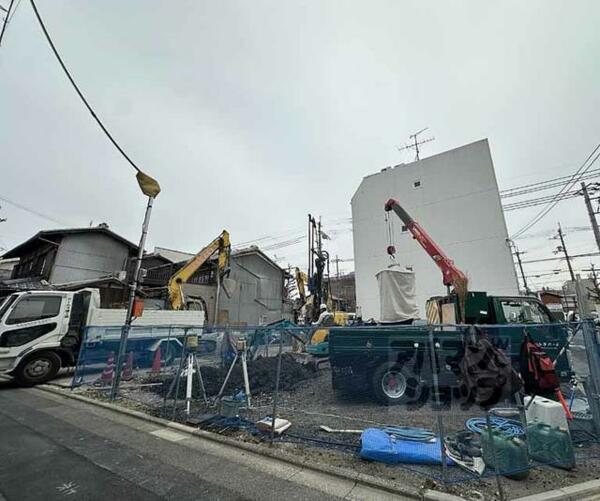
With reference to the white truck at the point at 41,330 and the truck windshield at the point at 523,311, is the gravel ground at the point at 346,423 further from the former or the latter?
the truck windshield at the point at 523,311

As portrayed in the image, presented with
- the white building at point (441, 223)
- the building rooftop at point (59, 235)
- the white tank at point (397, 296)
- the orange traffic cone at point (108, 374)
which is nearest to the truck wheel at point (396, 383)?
the white tank at point (397, 296)

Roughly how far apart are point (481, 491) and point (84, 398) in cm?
748

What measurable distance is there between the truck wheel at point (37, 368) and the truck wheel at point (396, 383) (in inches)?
342

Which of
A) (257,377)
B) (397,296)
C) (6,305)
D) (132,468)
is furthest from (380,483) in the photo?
(6,305)

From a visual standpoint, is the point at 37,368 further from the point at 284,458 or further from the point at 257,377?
the point at 284,458

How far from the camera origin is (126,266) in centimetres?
2231

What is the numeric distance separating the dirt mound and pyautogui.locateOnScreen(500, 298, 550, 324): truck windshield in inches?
201

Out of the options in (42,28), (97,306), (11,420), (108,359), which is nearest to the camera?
(42,28)

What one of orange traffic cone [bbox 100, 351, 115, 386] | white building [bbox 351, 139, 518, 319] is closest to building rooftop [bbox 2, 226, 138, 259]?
orange traffic cone [bbox 100, 351, 115, 386]

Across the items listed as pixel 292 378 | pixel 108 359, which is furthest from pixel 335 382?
pixel 108 359

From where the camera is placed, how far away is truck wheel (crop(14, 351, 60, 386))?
7402 mm

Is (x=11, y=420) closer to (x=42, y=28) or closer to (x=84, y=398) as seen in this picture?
(x=84, y=398)

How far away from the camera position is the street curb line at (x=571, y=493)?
258 centimetres

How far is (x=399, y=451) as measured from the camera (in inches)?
132
